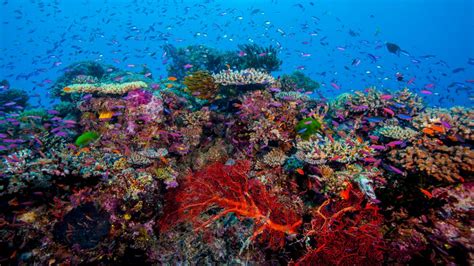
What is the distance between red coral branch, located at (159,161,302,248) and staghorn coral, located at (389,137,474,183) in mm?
2560

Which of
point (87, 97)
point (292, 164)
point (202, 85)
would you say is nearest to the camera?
point (292, 164)

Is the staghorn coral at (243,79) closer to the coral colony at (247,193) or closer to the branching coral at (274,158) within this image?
the coral colony at (247,193)

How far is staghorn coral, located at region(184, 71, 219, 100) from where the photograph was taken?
8.11 m

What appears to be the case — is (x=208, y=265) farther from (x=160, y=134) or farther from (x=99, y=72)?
(x=99, y=72)

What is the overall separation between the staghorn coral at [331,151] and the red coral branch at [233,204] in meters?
1.21

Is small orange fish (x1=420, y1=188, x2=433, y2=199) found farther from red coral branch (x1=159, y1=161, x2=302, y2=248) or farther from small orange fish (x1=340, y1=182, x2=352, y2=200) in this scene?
red coral branch (x1=159, y1=161, x2=302, y2=248)

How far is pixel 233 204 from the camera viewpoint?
4.37 metres

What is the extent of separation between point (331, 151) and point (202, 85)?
4.63 metres

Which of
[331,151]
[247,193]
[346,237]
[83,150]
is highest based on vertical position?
[331,151]

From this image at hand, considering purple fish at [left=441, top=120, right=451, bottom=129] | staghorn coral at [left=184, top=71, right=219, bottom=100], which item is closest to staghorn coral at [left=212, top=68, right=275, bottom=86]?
staghorn coral at [left=184, top=71, right=219, bottom=100]

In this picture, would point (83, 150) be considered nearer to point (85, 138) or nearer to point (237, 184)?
point (85, 138)

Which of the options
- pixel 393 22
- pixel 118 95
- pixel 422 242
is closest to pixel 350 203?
pixel 422 242

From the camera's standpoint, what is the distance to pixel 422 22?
118 metres

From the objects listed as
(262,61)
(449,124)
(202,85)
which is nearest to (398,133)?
Result: (449,124)
